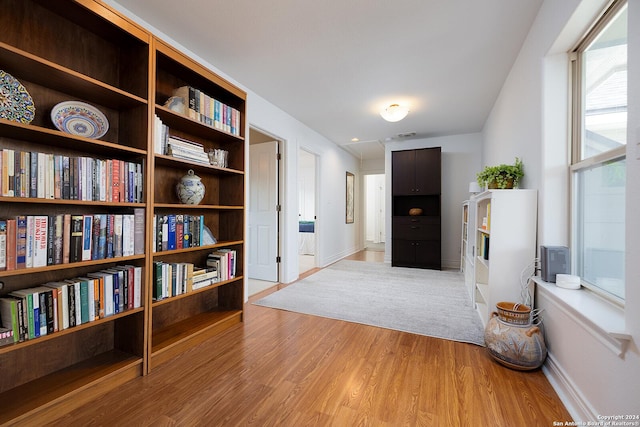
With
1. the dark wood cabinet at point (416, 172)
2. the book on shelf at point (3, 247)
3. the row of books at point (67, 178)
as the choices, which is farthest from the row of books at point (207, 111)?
the dark wood cabinet at point (416, 172)

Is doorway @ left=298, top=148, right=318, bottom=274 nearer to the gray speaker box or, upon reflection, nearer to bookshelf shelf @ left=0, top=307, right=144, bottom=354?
bookshelf shelf @ left=0, top=307, right=144, bottom=354

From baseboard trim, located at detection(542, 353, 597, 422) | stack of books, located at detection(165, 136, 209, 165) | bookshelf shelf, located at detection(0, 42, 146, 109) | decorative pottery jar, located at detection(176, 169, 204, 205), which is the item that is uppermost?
bookshelf shelf, located at detection(0, 42, 146, 109)

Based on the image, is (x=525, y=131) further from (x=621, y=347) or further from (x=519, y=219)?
(x=621, y=347)

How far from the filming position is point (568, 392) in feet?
4.71

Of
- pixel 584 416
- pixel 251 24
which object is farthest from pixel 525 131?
pixel 251 24

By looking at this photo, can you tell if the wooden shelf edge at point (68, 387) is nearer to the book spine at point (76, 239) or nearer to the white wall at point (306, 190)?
the book spine at point (76, 239)

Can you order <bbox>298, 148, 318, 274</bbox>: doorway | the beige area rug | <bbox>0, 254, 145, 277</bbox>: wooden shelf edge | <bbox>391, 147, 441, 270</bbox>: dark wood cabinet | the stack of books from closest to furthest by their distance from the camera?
1. <bbox>0, 254, 145, 277</bbox>: wooden shelf edge
2. the stack of books
3. the beige area rug
4. <bbox>391, 147, 441, 270</bbox>: dark wood cabinet
5. <bbox>298, 148, 318, 274</bbox>: doorway

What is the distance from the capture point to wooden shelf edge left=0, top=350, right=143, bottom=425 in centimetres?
126

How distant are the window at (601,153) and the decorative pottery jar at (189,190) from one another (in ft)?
8.39

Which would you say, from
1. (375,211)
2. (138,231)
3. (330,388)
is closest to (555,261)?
(330,388)

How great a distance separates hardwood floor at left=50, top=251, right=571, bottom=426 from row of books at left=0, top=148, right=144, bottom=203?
3.69ft

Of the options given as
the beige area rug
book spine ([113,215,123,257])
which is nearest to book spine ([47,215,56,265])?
book spine ([113,215,123,257])

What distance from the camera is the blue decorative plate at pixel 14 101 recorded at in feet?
4.19

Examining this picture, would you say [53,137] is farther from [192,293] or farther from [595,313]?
[595,313]
